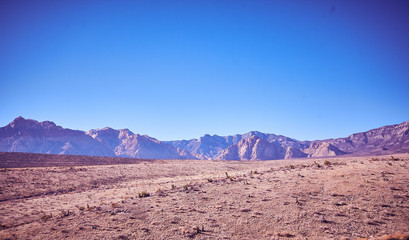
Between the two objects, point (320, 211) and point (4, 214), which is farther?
point (4, 214)

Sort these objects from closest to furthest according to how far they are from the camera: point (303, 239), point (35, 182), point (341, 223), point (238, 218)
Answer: point (303, 239), point (341, 223), point (238, 218), point (35, 182)

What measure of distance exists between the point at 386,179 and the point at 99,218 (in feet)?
65.9

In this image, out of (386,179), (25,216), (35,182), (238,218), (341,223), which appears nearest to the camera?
(341,223)

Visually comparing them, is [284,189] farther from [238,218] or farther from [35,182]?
[35,182]

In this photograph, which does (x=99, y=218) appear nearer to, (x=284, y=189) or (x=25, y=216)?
(x=25, y=216)

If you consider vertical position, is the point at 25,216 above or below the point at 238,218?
below

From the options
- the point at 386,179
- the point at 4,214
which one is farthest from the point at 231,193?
the point at 4,214

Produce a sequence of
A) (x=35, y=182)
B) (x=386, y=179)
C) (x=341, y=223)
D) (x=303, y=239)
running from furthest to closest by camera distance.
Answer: (x=35, y=182), (x=386, y=179), (x=341, y=223), (x=303, y=239)

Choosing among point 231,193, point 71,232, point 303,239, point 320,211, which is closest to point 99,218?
point 71,232

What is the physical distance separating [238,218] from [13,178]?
30.3 meters

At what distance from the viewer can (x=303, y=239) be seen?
863 centimetres

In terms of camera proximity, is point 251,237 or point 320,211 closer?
point 251,237

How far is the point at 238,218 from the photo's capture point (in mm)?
11180

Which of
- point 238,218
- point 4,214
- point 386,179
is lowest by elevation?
point 4,214
